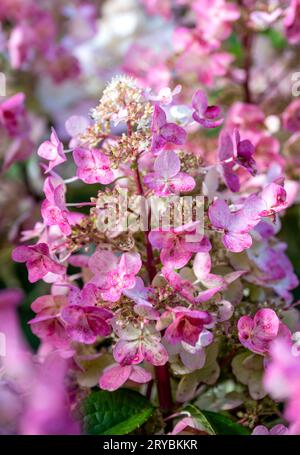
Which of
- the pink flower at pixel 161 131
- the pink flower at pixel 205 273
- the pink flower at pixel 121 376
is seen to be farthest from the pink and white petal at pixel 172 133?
the pink flower at pixel 121 376

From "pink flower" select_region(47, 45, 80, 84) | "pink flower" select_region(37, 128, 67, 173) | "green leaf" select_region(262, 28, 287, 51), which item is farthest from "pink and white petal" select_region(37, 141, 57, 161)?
"green leaf" select_region(262, 28, 287, 51)

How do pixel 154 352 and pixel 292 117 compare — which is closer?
pixel 154 352

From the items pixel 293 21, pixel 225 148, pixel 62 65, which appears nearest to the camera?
pixel 225 148

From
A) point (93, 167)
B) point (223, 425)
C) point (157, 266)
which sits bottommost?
point (223, 425)

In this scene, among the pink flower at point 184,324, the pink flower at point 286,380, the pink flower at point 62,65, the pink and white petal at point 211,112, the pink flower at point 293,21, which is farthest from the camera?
the pink flower at point 62,65

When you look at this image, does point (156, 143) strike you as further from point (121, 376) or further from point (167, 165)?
point (121, 376)

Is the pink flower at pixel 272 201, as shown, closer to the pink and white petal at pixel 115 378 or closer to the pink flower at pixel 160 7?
the pink and white petal at pixel 115 378

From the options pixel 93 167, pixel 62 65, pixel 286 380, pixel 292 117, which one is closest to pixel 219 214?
pixel 93 167
